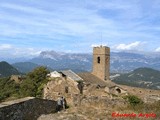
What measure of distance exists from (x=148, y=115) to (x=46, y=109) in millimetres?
4839

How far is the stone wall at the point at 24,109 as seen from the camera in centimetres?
1099

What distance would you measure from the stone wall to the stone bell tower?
45169 mm

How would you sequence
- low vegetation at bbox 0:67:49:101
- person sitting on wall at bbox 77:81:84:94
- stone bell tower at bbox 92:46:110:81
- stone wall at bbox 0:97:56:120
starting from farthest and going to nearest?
stone bell tower at bbox 92:46:110:81 < person sitting on wall at bbox 77:81:84:94 < low vegetation at bbox 0:67:49:101 < stone wall at bbox 0:97:56:120

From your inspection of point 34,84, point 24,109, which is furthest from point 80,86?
point 24,109

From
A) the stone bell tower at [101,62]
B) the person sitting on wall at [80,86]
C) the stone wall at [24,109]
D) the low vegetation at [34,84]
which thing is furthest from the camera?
the stone bell tower at [101,62]

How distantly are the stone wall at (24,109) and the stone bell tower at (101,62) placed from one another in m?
45.2

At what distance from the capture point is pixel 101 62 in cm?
6081

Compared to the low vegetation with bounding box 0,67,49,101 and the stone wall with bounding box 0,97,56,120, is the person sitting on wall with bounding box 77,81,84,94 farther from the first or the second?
the stone wall with bounding box 0,97,56,120

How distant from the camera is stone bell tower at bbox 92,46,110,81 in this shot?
197 feet

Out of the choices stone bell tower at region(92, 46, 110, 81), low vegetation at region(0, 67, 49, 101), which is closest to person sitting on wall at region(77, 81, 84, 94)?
low vegetation at region(0, 67, 49, 101)

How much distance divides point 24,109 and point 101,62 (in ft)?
161

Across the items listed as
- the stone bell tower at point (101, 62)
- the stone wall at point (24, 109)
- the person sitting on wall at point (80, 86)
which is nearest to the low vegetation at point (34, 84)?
the person sitting on wall at point (80, 86)

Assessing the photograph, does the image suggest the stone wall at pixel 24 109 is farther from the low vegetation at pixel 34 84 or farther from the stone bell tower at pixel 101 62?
the stone bell tower at pixel 101 62

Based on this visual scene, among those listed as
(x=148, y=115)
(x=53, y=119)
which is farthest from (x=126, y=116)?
(x=53, y=119)
